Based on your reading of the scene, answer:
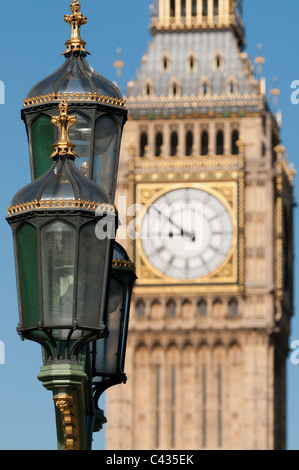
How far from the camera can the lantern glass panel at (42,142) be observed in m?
14.5

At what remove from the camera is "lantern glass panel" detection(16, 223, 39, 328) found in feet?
39.6

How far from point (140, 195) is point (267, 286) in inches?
229

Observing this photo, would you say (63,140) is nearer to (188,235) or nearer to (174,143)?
(188,235)

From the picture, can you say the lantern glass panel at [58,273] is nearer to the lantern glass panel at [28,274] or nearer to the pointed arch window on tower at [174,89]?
the lantern glass panel at [28,274]

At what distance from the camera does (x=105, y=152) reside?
1470 centimetres

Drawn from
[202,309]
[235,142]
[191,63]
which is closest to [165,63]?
[191,63]

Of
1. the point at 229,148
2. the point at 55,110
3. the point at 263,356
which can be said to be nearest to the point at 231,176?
the point at 229,148

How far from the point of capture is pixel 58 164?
485 inches

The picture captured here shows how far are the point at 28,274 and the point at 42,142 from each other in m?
2.66

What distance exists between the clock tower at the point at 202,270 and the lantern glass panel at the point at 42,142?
54.0 m

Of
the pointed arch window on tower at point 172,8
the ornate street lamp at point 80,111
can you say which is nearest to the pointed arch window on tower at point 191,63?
the pointed arch window on tower at point 172,8

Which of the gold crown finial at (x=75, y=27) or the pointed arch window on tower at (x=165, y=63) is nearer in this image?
the gold crown finial at (x=75, y=27)

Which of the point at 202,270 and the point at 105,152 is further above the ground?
the point at 202,270

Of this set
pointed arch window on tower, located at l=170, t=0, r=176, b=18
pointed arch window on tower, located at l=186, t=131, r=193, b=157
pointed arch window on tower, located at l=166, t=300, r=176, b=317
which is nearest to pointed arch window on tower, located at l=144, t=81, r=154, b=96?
pointed arch window on tower, located at l=186, t=131, r=193, b=157
